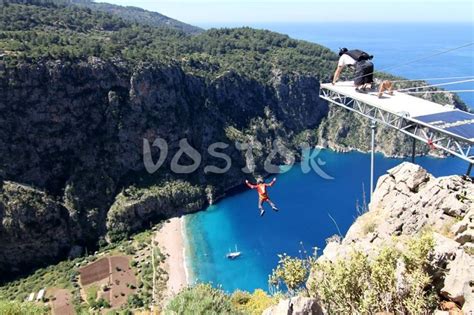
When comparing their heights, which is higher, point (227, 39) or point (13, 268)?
point (227, 39)

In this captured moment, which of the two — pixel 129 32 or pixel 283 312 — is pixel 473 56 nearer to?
pixel 129 32

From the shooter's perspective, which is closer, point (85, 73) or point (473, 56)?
point (85, 73)

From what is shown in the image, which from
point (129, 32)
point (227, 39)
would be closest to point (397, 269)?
point (129, 32)

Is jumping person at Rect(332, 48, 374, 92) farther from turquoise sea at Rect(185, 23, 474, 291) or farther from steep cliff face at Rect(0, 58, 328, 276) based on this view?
steep cliff face at Rect(0, 58, 328, 276)

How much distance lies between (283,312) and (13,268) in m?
49.2

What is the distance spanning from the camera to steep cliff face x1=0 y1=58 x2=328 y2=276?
5462cm

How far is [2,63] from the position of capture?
53.3 metres

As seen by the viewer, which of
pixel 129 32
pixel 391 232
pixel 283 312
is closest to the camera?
pixel 283 312

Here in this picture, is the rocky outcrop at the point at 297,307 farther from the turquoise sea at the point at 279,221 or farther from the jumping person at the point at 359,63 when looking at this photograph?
the turquoise sea at the point at 279,221

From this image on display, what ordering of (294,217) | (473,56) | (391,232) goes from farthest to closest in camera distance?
(473,56)
(294,217)
(391,232)

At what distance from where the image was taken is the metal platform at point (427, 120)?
1641cm

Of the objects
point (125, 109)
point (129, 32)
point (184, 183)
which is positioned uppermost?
point (129, 32)

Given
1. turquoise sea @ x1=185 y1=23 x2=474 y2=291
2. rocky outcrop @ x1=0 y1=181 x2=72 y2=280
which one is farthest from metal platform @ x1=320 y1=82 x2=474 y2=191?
rocky outcrop @ x1=0 y1=181 x2=72 y2=280

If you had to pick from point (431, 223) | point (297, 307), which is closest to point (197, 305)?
point (297, 307)
